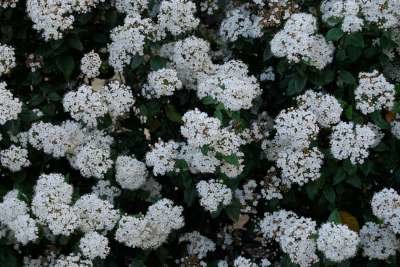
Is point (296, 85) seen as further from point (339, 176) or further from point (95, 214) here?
point (95, 214)

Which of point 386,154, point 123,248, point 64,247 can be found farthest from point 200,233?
point 386,154

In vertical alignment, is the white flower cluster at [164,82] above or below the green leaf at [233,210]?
above

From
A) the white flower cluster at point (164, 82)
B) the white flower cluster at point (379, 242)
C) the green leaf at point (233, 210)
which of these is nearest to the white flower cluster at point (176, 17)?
the white flower cluster at point (164, 82)

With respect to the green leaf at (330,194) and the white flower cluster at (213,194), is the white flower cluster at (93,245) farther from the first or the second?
the green leaf at (330,194)

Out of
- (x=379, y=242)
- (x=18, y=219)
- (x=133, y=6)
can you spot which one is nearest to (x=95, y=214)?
(x=18, y=219)

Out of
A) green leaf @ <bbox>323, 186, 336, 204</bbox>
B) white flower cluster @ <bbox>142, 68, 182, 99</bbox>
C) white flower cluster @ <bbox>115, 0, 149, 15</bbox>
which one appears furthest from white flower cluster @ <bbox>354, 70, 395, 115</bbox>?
white flower cluster @ <bbox>115, 0, 149, 15</bbox>

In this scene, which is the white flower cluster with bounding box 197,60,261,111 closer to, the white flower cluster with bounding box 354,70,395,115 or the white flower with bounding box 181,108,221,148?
the white flower with bounding box 181,108,221,148
